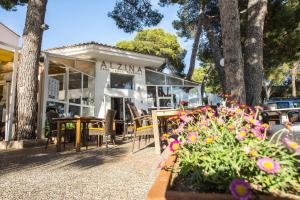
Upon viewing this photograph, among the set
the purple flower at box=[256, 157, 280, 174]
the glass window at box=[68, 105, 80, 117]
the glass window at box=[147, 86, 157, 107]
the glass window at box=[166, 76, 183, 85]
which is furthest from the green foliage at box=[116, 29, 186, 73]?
the purple flower at box=[256, 157, 280, 174]

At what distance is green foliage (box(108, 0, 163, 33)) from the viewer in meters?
12.0

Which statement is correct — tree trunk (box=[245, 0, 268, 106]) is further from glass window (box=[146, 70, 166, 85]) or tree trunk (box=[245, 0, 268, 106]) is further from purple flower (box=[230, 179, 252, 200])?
glass window (box=[146, 70, 166, 85])

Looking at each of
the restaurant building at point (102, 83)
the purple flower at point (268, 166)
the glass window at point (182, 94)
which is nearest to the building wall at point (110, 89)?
the restaurant building at point (102, 83)

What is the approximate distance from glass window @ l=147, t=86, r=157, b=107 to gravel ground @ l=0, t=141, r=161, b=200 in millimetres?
8775

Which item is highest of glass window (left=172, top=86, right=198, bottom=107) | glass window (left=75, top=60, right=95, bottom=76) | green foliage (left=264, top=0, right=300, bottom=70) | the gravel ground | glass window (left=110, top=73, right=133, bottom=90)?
green foliage (left=264, top=0, right=300, bottom=70)

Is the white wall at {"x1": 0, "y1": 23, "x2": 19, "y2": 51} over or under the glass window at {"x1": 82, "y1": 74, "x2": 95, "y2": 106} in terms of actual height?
over

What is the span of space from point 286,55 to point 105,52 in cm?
795

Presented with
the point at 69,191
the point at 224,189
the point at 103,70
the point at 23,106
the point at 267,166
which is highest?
the point at 103,70

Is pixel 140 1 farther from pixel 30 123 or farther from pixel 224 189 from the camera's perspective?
pixel 224 189

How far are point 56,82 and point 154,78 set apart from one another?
18.5 feet

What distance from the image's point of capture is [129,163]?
12.3 ft

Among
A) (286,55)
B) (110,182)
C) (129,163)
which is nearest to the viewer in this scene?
(110,182)

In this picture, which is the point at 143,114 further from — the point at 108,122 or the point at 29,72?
the point at 29,72

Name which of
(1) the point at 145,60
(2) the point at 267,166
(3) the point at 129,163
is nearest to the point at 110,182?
(3) the point at 129,163
